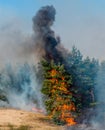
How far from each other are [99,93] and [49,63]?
15953 mm

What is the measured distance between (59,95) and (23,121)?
8359mm

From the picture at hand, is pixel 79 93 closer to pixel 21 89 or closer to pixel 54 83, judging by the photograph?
pixel 54 83

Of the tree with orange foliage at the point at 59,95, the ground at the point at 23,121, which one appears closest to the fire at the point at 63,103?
the tree with orange foliage at the point at 59,95

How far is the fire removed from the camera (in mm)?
76625

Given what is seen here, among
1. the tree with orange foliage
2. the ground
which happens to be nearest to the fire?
Result: the tree with orange foliage

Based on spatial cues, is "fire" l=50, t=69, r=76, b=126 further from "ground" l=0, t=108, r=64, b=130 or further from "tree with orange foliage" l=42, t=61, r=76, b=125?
"ground" l=0, t=108, r=64, b=130

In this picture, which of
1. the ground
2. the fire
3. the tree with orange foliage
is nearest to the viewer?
the ground

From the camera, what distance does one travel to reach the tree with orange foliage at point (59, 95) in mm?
76750

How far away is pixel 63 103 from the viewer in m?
76.8

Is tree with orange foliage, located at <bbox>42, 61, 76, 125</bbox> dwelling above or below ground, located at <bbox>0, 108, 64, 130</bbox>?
above

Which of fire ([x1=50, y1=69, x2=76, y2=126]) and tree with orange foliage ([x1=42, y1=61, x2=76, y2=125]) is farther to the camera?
tree with orange foliage ([x1=42, y1=61, x2=76, y2=125])

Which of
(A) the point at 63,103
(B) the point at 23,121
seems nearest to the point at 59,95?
(A) the point at 63,103

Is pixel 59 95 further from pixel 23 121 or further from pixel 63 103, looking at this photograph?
pixel 23 121

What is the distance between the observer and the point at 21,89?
14112 centimetres
